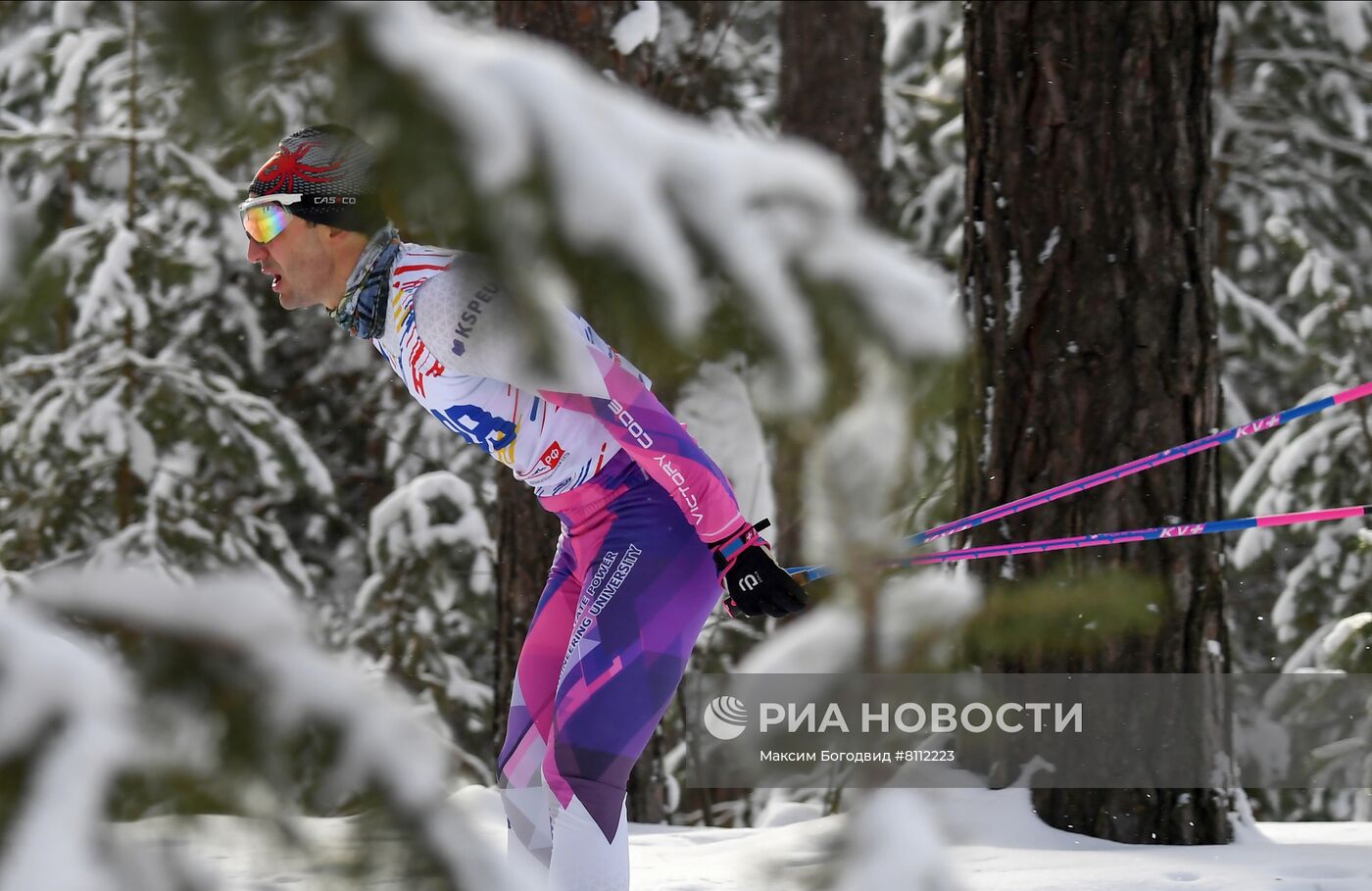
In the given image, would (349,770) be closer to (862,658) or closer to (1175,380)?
(862,658)

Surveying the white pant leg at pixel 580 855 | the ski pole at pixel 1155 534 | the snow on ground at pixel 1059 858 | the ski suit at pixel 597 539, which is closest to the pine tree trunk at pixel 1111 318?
the snow on ground at pixel 1059 858

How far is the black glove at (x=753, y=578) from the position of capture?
2.62 metres

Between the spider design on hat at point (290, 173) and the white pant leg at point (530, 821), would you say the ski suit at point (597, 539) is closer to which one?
the white pant leg at point (530, 821)

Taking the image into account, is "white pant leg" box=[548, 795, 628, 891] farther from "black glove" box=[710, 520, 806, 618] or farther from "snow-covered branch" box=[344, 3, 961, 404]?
"snow-covered branch" box=[344, 3, 961, 404]

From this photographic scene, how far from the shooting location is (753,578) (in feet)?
8.73

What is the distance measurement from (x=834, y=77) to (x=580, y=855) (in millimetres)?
6809

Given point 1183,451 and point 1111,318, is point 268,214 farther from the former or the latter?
point 1111,318

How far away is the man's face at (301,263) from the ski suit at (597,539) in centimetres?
13

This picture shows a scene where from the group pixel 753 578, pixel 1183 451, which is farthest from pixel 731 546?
pixel 1183 451

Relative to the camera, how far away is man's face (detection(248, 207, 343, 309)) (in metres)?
2.67

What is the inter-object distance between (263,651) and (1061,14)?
3.47 metres

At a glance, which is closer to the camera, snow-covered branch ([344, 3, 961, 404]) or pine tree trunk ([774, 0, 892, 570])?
snow-covered branch ([344, 3, 961, 404])

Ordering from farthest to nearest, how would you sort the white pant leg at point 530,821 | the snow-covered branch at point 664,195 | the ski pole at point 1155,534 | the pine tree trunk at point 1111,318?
1. the pine tree trunk at point 1111,318
2. the white pant leg at point 530,821
3. the ski pole at point 1155,534
4. the snow-covered branch at point 664,195

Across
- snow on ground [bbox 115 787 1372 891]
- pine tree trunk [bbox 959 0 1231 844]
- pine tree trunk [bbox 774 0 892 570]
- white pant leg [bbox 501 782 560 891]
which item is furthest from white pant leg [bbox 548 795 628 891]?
pine tree trunk [bbox 774 0 892 570]
